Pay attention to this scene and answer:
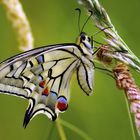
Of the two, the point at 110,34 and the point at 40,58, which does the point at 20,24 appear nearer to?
the point at 40,58

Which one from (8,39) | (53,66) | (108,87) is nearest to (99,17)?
(53,66)

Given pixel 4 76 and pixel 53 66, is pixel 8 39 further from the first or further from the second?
pixel 4 76

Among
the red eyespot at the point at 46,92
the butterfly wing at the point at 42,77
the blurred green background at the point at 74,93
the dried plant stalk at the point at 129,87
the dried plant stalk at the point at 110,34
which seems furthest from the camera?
the blurred green background at the point at 74,93

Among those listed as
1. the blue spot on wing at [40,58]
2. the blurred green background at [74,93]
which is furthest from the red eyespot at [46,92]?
the blurred green background at [74,93]

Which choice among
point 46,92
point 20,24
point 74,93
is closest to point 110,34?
point 20,24

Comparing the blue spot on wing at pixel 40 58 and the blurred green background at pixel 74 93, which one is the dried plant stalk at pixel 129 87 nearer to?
the blue spot on wing at pixel 40 58

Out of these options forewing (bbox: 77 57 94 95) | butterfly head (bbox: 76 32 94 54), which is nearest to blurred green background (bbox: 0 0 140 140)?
forewing (bbox: 77 57 94 95)

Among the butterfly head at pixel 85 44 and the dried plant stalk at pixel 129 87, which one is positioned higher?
the butterfly head at pixel 85 44
